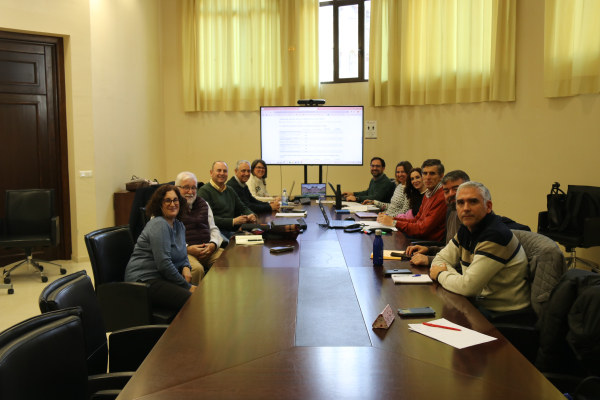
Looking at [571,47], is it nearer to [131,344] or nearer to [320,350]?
[320,350]

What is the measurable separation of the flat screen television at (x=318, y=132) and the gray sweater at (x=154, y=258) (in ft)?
12.0

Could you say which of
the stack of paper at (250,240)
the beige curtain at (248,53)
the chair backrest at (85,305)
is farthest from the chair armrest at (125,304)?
the beige curtain at (248,53)

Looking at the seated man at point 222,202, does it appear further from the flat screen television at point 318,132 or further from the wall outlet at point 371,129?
the wall outlet at point 371,129

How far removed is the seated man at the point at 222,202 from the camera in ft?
14.6

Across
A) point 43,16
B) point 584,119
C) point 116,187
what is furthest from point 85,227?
point 584,119

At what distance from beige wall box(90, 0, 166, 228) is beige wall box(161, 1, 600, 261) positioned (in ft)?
1.24

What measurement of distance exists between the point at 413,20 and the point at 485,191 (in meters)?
4.95

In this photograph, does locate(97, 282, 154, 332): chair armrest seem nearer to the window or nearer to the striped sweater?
the striped sweater

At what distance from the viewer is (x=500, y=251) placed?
7.21ft

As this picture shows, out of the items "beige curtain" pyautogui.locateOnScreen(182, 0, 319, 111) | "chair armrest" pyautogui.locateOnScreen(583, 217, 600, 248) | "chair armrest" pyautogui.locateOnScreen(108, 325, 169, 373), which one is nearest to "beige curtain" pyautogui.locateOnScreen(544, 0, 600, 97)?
"chair armrest" pyautogui.locateOnScreen(583, 217, 600, 248)

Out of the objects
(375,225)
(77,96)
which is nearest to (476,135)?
(375,225)

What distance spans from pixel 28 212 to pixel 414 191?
4154 mm

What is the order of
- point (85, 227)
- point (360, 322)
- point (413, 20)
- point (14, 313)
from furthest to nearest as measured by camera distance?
point (413, 20) < point (85, 227) < point (14, 313) < point (360, 322)

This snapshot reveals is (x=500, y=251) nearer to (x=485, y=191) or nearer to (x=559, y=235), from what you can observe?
(x=485, y=191)
